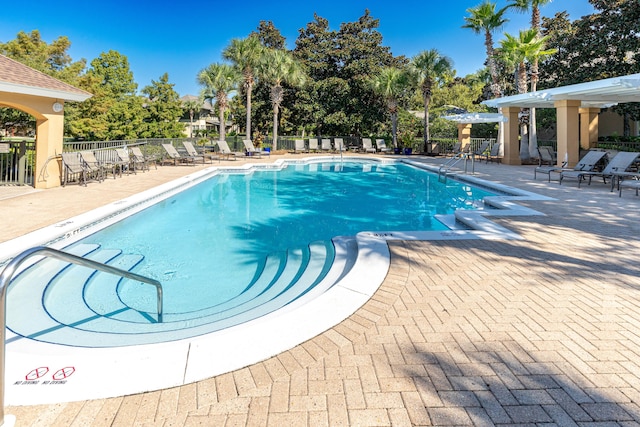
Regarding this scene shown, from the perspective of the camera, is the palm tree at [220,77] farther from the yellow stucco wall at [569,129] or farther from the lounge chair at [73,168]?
the yellow stucco wall at [569,129]

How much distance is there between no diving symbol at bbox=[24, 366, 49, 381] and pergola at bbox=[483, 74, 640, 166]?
11.7 m

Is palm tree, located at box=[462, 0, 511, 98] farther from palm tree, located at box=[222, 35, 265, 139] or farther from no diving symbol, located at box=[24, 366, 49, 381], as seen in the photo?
no diving symbol, located at box=[24, 366, 49, 381]

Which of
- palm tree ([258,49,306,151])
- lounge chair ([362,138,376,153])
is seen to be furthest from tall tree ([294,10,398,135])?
palm tree ([258,49,306,151])

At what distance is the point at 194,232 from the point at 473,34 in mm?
21639

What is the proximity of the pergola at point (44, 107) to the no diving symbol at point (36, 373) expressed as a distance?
8830 millimetres

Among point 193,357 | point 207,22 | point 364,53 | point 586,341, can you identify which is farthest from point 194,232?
point 207,22

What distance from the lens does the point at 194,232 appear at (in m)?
7.21

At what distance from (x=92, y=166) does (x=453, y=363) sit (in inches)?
466

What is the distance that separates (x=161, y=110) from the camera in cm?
3158

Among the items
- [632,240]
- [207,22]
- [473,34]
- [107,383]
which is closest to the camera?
[107,383]

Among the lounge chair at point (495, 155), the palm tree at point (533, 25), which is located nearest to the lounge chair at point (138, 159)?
the lounge chair at point (495, 155)

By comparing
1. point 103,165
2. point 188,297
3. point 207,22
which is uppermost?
point 207,22

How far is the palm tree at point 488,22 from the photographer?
2077 centimetres

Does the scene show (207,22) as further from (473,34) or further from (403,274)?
(403,274)
